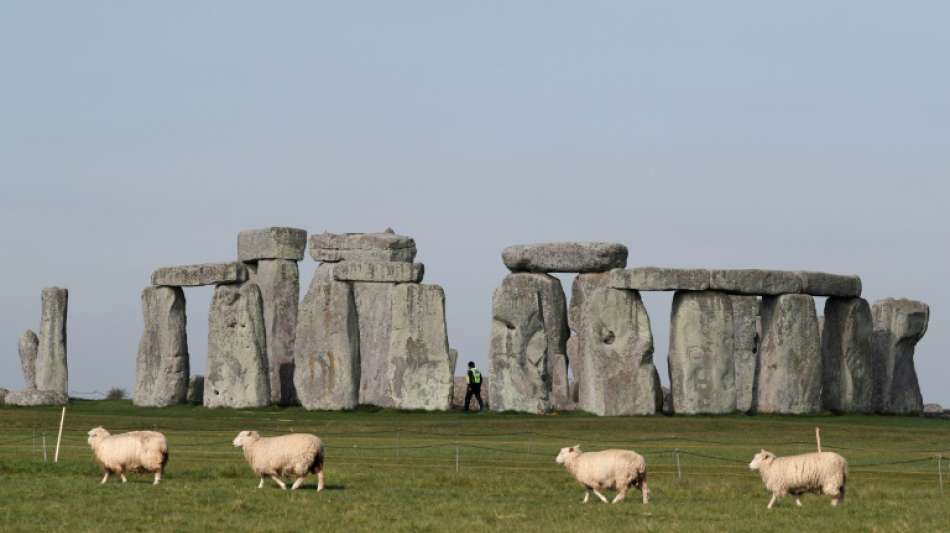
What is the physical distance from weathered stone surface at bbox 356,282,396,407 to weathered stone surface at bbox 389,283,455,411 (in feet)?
5.00

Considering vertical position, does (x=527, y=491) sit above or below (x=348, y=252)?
below

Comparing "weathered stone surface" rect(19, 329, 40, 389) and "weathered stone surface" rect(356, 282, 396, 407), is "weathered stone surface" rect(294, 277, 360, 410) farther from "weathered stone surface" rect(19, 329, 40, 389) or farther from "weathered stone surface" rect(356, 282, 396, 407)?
"weathered stone surface" rect(19, 329, 40, 389)

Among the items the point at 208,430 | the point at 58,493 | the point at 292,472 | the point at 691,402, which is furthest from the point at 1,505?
the point at 691,402

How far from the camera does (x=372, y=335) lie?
51.2 m

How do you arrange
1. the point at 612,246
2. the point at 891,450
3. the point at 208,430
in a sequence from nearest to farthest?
the point at 891,450
the point at 208,430
the point at 612,246

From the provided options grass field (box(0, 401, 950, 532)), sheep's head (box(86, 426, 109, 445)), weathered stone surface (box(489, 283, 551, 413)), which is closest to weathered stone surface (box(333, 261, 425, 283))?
weathered stone surface (box(489, 283, 551, 413))

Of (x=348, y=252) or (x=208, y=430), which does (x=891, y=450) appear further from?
(x=348, y=252)

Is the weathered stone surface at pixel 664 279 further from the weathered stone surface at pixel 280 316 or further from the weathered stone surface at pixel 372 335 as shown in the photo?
the weathered stone surface at pixel 280 316

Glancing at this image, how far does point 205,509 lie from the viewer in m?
23.0

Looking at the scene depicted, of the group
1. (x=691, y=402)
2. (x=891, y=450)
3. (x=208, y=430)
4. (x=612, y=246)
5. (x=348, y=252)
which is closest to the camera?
(x=891, y=450)

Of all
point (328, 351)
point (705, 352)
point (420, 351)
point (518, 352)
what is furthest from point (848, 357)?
point (328, 351)

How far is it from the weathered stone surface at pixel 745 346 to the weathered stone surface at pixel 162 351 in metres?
14.6

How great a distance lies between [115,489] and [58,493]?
2.46 ft

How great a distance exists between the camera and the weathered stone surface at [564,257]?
1922 inches
